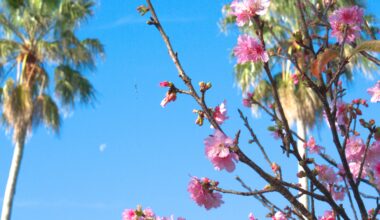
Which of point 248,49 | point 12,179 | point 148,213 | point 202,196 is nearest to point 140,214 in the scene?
point 148,213

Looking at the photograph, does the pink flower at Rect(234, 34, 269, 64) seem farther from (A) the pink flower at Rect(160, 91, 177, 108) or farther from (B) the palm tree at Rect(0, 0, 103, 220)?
(B) the palm tree at Rect(0, 0, 103, 220)

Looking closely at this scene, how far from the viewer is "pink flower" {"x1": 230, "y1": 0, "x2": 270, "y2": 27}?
1.74m

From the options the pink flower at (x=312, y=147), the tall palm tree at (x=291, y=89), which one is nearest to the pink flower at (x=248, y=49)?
the pink flower at (x=312, y=147)

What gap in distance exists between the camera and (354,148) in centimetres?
181

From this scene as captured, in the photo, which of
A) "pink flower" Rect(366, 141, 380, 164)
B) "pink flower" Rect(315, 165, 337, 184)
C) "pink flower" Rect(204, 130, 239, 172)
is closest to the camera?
"pink flower" Rect(204, 130, 239, 172)

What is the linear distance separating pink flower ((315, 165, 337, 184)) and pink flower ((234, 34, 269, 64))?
0.47 m

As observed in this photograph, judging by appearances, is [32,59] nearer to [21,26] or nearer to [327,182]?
[21,26]

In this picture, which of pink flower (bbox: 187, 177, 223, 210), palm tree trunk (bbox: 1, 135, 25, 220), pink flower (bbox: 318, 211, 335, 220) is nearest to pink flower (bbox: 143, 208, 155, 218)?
pink flower (bbox: 187, 177, 223, 210)

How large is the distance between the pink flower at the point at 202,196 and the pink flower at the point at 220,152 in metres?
0.18

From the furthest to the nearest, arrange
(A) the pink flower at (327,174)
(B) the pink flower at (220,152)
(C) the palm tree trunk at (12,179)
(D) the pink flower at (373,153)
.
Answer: (C) the palm tree trunk at (12,179) < (A) the pink flower at (327,174) < (D) the pink flower at (373,153) < (B) the pink flower at (220,152)

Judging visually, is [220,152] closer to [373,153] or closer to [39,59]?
[373,153]

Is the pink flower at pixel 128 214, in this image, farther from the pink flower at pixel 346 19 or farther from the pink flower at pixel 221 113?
the pink flower at pixel 346 19

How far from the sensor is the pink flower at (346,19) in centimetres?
186

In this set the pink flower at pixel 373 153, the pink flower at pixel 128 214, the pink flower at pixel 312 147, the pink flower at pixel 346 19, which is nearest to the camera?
the pink flower at pixel 373 153
